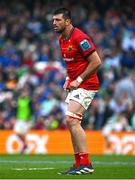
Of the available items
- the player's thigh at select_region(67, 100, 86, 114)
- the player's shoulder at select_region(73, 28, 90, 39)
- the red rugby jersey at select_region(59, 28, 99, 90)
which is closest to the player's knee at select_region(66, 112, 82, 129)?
the player's thigh at select_region(67, 100, 86, 114)

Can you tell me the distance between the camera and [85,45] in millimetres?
12000

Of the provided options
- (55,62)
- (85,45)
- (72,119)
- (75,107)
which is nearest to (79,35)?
(85,45)

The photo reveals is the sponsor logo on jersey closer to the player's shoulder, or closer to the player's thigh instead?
the player's shoulder

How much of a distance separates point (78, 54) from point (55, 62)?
42.0 ft

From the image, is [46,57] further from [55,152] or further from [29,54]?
[55,152]

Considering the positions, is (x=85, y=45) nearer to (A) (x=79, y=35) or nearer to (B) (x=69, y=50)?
(A) (x=79, y=35)

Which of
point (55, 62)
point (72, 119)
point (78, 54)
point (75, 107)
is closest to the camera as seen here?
point (72, 119)

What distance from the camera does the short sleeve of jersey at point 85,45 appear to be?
12000 mm

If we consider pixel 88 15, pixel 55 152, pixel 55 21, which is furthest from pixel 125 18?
pixel 55 21

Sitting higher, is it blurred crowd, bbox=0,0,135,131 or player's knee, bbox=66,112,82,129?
blurred crowd, bbox=0,0,135,131

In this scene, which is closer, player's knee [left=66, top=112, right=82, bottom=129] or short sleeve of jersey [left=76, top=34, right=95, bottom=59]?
player's knee [left=66, top=112, right=82, bottom=129]

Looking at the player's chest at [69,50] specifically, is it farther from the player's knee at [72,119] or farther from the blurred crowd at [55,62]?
the blurred crowd at [55,62]

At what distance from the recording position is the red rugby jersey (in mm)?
12023

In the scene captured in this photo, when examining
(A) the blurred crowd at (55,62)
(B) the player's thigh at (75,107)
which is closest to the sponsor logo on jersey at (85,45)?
(B) the player's thigh at (75,107)
